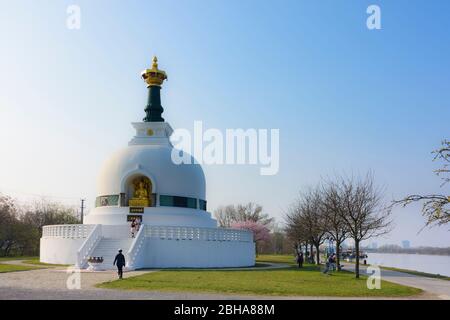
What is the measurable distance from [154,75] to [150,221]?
52.3 feet

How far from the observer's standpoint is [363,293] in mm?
17359

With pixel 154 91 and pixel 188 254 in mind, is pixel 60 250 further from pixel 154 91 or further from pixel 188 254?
pixel 154 91

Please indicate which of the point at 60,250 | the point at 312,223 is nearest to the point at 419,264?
the point at 312,223

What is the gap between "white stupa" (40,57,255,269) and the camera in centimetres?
3172

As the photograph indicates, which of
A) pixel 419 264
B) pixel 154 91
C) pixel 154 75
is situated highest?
pixel 154 75

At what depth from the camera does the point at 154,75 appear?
45688mm

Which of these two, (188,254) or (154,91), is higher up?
(154,91)

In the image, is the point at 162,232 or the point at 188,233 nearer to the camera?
the point at 162,232

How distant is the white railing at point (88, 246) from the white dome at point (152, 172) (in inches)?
231

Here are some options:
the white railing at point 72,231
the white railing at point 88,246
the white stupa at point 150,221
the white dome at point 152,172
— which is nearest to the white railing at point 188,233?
the white stupa at point 150,221

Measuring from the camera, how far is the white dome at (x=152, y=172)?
38.1 m

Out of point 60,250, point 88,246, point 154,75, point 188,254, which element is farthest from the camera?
point 154,75

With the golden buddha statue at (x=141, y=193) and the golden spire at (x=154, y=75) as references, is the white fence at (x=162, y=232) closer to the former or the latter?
the golden buddha statue at (x=141, y=193)

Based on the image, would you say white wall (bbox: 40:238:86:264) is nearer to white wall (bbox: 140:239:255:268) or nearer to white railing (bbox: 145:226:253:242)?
white railing (bbox: 145:226:253:242)
